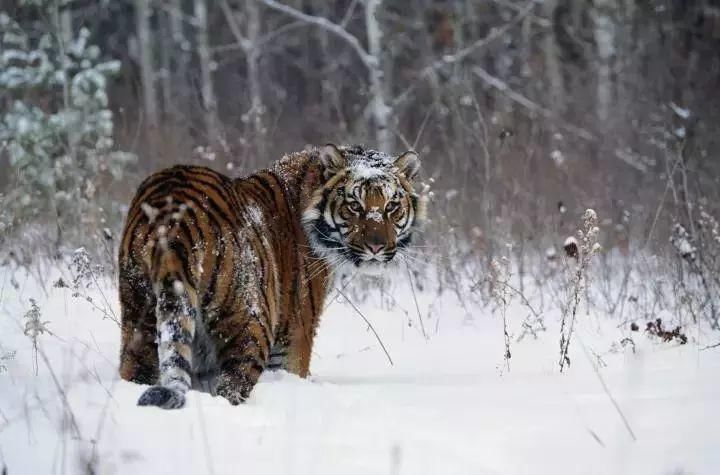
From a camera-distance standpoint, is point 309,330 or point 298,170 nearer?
point 309,330

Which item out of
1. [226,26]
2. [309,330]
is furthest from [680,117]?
[226,26]

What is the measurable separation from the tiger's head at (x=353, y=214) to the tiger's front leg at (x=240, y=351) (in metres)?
0.89

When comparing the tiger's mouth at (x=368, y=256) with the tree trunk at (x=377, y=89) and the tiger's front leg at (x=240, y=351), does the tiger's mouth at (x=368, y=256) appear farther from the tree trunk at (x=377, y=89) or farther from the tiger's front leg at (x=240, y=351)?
the tree trunk at (x=377, y=89)

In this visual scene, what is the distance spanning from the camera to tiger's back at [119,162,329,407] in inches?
115

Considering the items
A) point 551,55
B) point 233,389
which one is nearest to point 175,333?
point 233,389

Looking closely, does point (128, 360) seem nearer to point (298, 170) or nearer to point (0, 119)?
point (298, 170)

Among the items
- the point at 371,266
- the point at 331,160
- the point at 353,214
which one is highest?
the point at 331,160

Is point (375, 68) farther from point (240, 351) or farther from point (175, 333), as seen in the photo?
point (175, 333)

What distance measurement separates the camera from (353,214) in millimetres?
4086

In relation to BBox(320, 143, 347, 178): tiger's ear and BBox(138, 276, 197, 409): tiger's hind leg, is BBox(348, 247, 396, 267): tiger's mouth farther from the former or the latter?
BBox(138, 276, 197, 409): tiger's hind leg

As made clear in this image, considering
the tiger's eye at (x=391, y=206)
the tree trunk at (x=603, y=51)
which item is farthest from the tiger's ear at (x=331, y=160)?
the tree trunk at (x=603, y=51)

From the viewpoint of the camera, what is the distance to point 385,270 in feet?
13.9

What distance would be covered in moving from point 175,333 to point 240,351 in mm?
400

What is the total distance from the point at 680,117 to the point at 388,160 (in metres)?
7.29
